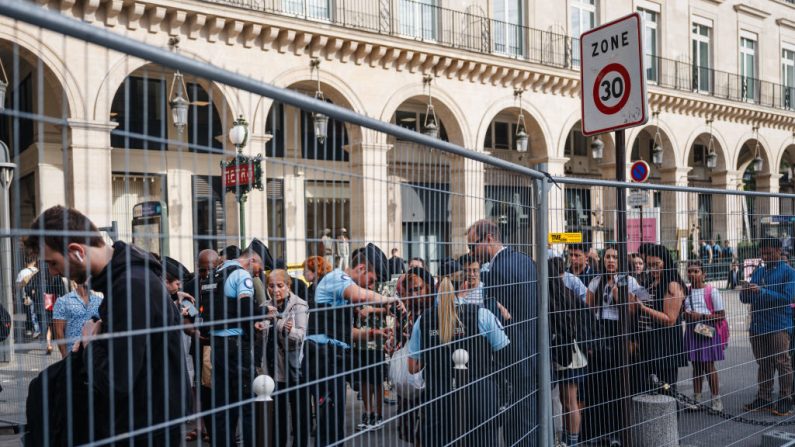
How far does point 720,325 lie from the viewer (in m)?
4.91

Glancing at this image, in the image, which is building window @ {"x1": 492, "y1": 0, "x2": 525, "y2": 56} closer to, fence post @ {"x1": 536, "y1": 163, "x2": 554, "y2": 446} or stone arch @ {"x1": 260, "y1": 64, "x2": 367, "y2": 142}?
stone arch @ {"x1": 260, "y1": 64, "x2": 367, "y2": 142}

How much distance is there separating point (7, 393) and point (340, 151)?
5.64m

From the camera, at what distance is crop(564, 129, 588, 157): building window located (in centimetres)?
2553

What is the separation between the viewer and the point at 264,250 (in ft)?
7.77

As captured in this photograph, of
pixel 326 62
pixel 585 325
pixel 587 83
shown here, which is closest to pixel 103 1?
pixel 326 62

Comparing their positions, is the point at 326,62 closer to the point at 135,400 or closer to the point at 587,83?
the point at 587,83

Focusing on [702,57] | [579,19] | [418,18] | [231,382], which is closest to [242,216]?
[231,382]

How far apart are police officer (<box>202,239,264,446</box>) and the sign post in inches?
122

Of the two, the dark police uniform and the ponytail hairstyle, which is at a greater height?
the ponytail hairstyle

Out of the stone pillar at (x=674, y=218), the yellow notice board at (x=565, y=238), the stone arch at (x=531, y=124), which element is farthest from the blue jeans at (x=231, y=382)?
the stone arch at (x=531, y=124)

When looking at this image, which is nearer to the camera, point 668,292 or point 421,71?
point 668,292

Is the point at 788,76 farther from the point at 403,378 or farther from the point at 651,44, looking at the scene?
the point at 403,378

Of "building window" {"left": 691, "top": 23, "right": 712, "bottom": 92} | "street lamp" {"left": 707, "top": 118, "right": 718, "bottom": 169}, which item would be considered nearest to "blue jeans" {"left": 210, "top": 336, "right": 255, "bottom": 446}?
"street lamp" {"left": 707, "top": 118, "right": 718, "bottom": 169}

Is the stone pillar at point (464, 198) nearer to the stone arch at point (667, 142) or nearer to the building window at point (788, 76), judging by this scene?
the stone arch at point (667, 142)
